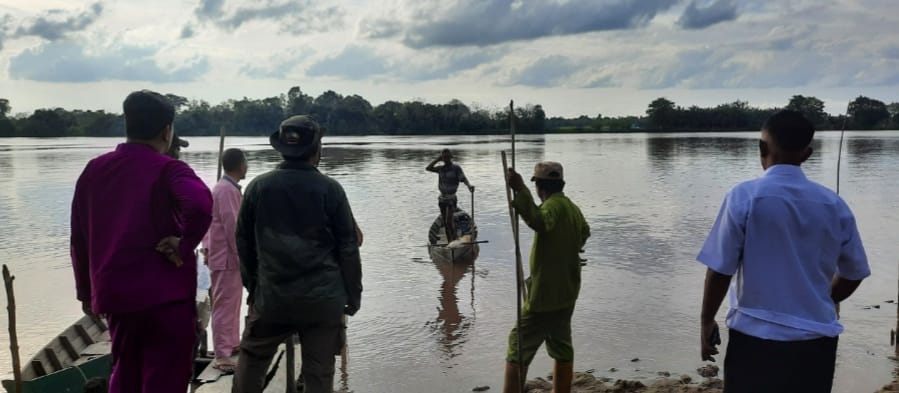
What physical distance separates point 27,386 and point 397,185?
80.6 ft

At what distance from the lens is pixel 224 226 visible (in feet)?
16.7

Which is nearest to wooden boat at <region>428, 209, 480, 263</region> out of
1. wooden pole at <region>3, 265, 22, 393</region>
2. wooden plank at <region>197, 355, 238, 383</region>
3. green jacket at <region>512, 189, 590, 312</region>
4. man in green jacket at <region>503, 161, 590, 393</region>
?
wooden plank at <region>197, 355, 238, 383</region>

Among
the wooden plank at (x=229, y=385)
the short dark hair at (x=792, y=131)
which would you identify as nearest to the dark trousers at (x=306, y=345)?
the wooden plank at (x=229, y=385)

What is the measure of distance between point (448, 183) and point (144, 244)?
32.1 ft

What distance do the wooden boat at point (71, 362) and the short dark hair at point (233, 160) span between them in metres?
1.62

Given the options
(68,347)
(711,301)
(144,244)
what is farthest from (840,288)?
(68,347)

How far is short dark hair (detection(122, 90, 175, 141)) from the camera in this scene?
10.4ft

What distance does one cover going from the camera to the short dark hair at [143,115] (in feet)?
10.4

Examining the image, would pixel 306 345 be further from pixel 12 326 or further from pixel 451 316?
pixel 451 316

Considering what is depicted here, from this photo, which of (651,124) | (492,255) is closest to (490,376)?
(492,255)

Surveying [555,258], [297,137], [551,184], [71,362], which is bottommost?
[71,362]

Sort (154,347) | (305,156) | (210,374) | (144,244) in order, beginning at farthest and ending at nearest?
(210,374) → (305,156) → (154,347) → (144,244)

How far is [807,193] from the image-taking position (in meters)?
2.80

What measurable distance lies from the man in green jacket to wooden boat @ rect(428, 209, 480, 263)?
722 cm
